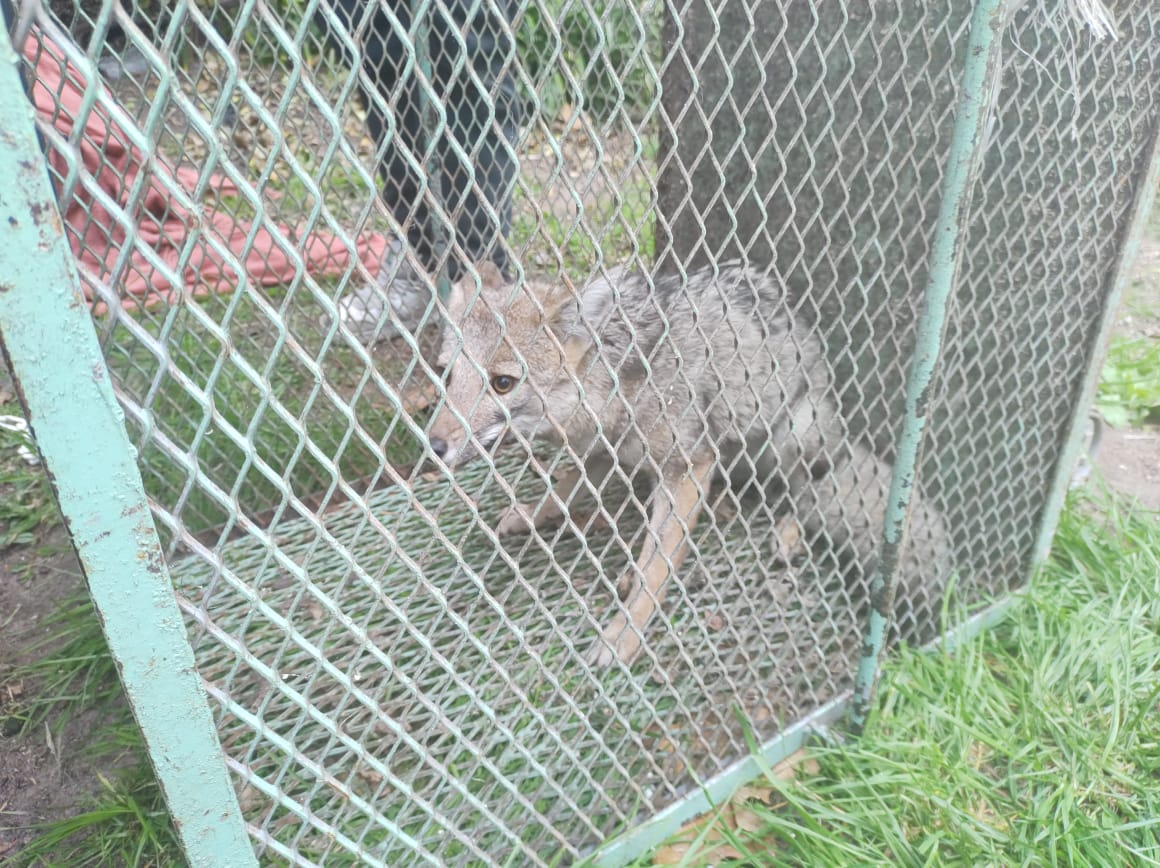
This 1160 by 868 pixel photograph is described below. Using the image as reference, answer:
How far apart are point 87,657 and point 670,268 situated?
2470 millimetres

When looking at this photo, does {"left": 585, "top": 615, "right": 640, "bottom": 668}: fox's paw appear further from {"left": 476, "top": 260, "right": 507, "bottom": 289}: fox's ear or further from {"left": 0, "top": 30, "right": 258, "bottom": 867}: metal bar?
{"left": 0, "top": 30, "right": 258, "bottom": 867}: metal bar

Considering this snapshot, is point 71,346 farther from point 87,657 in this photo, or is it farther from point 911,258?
point 911,258

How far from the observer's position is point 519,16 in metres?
1.13

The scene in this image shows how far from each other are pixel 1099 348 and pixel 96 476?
2.91 metres

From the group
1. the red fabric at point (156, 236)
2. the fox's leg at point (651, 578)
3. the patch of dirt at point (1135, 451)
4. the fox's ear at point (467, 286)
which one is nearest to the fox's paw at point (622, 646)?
the fox's leg at point (651, 578)

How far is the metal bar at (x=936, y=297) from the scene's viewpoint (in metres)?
1.65

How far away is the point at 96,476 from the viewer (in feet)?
3.11

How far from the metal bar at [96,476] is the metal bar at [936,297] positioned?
1685 mm

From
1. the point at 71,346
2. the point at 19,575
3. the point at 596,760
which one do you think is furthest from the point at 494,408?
the point at 19,575

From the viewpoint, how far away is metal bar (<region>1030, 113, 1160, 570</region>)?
2408 millimetres

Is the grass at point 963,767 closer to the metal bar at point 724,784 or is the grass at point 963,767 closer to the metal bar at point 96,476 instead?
the metal bar at point 724,784

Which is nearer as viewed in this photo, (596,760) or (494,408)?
(596,760)

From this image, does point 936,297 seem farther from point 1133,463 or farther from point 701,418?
point 1133,463

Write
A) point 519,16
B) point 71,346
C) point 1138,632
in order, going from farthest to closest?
1. point 1138,632
2. point 519,16
3. point 71,346
